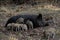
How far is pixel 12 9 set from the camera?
15.0 m

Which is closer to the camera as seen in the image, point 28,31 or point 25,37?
point 25,37

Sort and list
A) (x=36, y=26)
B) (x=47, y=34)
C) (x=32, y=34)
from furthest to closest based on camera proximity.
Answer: (x=36, y=26)
(x=32, y=34)
(x=47, y=34)

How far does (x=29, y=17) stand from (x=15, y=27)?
104 cm

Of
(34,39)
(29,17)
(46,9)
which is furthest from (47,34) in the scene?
(46,9)

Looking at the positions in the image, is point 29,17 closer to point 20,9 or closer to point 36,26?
point 36,26

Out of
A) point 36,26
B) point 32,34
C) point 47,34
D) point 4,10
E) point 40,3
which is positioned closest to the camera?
point 47,34

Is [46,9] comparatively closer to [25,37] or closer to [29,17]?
[29,17]

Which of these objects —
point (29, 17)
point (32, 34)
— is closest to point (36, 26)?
point (29, 17)

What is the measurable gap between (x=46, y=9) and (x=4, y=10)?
238cm

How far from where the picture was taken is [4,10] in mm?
14266

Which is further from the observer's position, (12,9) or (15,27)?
(12,9)

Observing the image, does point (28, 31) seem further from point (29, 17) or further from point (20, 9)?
point (20, 9)

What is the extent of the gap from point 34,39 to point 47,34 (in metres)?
0.45

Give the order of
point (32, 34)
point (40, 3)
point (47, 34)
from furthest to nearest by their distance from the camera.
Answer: point (40, 3)
point (32, 34)
point (47, 34)
